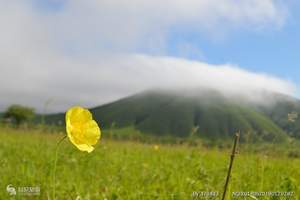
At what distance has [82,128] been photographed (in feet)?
6.81

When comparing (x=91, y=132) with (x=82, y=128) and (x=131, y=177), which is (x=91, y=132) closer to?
(x=82, y=128)

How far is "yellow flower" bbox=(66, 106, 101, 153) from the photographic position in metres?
1.97

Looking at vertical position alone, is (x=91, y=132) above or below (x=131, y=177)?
above

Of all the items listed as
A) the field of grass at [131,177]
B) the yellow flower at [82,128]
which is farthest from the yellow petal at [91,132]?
the field of grass at [131,177]

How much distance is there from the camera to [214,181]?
472 cm

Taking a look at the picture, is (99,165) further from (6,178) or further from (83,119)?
(83,119)

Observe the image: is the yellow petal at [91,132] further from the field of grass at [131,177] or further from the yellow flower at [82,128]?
the field of grass at [131,177]

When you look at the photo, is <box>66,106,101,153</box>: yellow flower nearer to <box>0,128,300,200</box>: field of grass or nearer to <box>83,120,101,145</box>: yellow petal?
<box>83,120,101,145</box>: yellow petal

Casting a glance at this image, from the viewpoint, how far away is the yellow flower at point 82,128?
1.97 meters

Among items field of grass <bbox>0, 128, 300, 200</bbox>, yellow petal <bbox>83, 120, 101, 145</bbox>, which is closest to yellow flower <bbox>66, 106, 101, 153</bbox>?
yellow petal <bbox>83, 120, 101, 145</bbox>

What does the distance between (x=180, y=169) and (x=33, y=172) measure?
201cm

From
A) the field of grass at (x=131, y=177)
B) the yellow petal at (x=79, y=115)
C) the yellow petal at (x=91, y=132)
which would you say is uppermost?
the yellow petal at (x=79, y=115)

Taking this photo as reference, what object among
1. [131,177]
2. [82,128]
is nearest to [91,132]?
[82,128]

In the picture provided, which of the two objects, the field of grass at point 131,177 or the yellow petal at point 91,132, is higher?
the yellow petal at point 91,132
